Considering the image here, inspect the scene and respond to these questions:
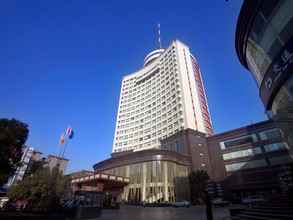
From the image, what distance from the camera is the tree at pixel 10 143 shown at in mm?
18656

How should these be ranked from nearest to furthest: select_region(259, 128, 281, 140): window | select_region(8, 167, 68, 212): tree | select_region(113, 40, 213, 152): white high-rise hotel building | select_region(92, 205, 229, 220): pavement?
select_region(8, 167, 68, 212): tree
select_region(92, 205, 229, 220): pavement
select_region(259, 128, 281, 140): window
select_region(113, 40, 213, 152): white high-rise hotel building

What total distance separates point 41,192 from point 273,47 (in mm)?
24746

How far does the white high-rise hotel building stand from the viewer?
236 feet

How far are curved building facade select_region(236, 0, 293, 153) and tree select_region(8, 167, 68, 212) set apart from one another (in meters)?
22.2

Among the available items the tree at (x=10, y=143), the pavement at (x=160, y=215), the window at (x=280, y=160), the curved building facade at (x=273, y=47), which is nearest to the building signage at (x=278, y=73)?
the curved building facade at (x=273, y=47)

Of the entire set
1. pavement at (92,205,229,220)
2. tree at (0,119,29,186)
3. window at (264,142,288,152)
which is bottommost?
Result: pavement at (92,205,229,220)

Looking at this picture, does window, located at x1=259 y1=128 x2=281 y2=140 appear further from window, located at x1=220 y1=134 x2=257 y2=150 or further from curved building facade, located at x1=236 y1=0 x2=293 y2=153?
curved building facade, located at x1=236 y1=0 x2=293 y2=153

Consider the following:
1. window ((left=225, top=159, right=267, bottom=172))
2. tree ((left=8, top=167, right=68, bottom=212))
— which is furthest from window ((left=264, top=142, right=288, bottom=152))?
tree ((left=8, top=167, right=68, bottom=212))

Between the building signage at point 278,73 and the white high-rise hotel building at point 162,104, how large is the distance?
45086 millimetres

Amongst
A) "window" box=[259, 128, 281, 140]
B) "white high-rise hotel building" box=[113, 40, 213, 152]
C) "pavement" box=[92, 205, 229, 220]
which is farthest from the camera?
"white high-rise hotel building" box=[113, 40, 213, 152]

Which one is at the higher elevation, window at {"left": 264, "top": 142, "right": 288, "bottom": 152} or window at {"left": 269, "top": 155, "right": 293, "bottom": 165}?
window at {"left": 264, "top": 142, "right": 288, "bottom": 152}

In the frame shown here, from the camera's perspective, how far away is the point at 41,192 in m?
17.2

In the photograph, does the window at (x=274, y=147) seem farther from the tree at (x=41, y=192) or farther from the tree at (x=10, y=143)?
the tree at (x=10, y=143)

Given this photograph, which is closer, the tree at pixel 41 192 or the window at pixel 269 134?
the tree at pixel 41 192
